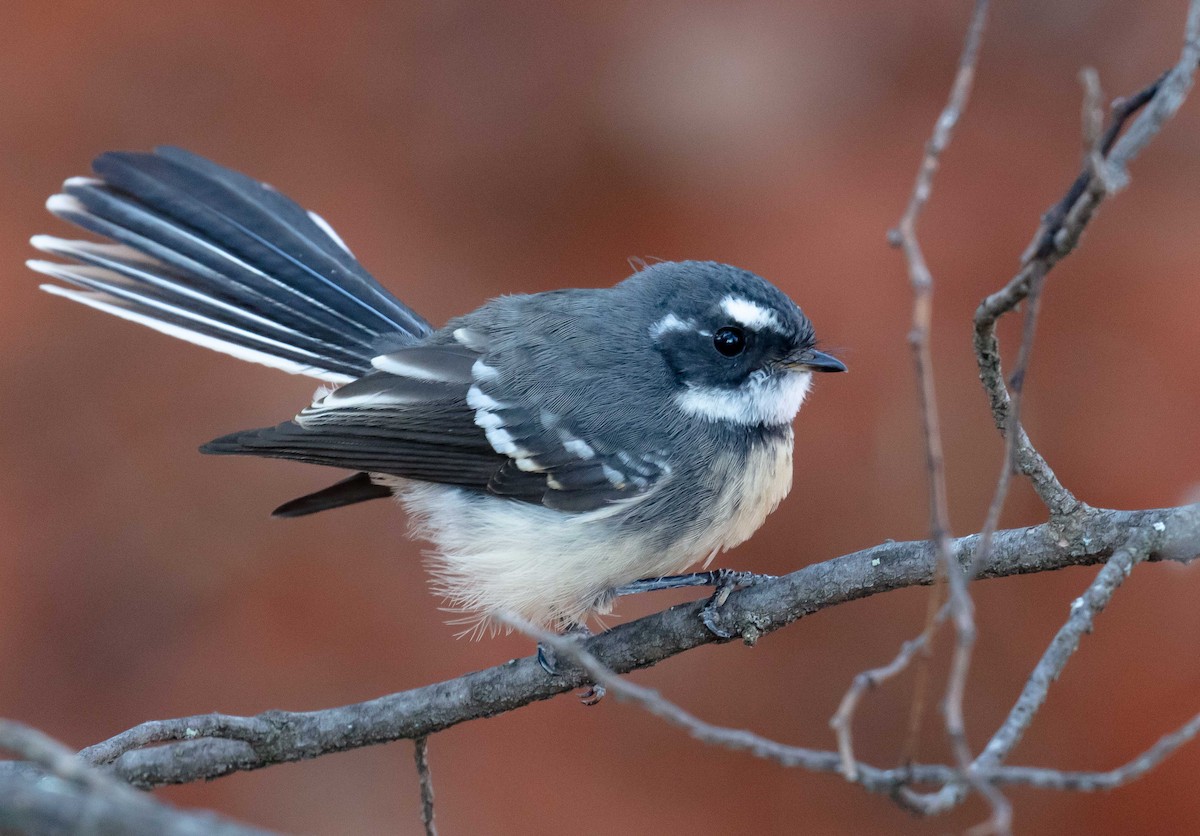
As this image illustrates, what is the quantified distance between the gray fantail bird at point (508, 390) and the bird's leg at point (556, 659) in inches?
1.7

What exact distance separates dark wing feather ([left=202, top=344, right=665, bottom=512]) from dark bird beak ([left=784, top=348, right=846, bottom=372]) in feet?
1.56

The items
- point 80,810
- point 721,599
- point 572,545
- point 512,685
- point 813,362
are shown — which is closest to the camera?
point 80,810

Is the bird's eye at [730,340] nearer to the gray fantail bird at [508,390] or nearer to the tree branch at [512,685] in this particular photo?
the gray fantail bird at [508,390]

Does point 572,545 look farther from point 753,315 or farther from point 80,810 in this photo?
point 80,810

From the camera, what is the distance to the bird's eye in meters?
3.08

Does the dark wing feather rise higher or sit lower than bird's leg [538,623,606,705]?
higher

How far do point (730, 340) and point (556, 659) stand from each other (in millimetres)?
989

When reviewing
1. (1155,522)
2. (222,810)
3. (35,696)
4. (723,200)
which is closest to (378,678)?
(222,810)

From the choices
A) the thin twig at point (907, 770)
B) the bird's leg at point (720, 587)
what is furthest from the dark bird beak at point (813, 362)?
the thin twig at point (907, 770)

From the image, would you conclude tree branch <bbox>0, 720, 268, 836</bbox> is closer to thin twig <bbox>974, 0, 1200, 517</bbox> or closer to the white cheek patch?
thin twig <bbox>974, 0, 1200, 517</bbox>

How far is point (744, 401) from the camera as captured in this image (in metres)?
3.10

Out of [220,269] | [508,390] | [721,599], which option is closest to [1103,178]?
[721,599]

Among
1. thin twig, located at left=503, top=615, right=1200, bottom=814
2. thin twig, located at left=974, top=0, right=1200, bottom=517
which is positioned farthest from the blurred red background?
thin twig, located at left=503, top=615, right=1200, bottom=814

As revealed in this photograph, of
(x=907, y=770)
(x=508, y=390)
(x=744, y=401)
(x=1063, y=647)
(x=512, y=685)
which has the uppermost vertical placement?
(x=508, y=390)
